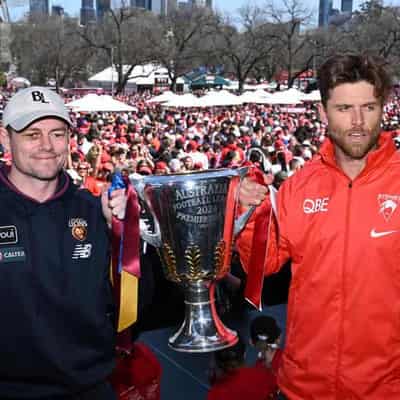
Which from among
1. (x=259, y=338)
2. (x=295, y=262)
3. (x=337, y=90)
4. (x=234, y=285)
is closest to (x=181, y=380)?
(x=259, y=338)

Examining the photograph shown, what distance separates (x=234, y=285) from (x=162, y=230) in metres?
3.59

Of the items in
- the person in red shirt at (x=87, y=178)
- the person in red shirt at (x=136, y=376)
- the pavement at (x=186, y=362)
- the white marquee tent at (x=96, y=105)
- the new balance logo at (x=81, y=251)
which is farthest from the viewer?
the white marquee tent at (x=96, y=105)

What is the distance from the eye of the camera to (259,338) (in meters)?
3.95

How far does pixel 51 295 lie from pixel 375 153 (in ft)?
3.81

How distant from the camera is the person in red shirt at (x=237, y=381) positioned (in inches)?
130

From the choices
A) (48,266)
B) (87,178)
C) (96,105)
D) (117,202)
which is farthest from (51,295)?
(96,105)

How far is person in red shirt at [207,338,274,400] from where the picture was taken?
331 centimetres

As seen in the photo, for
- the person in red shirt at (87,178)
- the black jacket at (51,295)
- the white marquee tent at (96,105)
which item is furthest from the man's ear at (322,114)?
the white marquee tent at (96,105)

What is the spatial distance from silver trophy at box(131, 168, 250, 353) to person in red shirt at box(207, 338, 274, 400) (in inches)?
41.5

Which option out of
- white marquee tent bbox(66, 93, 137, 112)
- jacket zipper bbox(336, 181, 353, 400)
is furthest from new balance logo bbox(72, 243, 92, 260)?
white marquee tent bbox(66, 93, 137, 112)

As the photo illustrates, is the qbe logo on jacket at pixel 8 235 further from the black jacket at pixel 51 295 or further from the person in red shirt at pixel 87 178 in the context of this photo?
the person in red shirt at pixel 87 178

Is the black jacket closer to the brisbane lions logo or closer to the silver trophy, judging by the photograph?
the silver trophy

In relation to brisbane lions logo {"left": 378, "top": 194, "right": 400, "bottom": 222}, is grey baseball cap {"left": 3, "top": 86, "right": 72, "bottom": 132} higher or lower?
higher

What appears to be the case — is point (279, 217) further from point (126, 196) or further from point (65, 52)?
point (65, 52)
